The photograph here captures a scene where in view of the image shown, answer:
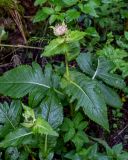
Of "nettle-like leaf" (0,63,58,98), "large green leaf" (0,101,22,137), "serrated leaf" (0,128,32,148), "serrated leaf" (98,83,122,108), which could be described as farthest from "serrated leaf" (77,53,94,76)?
"serrated leaf" (0,128,32,148)

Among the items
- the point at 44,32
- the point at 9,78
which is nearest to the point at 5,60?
the point at 44,32

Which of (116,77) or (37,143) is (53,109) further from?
(116,77)

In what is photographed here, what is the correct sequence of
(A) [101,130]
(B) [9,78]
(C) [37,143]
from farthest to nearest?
(A) [101,130] < (B) [9,78] < (C) [37,143]

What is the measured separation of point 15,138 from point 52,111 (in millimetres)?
306

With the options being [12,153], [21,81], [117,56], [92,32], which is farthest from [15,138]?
[92,32]

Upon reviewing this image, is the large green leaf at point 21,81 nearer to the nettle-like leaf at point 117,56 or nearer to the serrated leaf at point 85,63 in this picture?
the serrated leaf at point 85,63

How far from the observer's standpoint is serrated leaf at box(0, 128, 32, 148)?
2.18 metres

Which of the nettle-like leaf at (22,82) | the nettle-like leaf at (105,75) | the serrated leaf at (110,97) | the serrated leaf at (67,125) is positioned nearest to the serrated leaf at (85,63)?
the nettle-like leaf at (105,75)

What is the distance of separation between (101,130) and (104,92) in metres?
0.29

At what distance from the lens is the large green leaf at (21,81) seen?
249 centimetres

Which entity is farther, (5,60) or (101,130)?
(5,60)

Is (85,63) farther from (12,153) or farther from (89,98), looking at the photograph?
(12,153)

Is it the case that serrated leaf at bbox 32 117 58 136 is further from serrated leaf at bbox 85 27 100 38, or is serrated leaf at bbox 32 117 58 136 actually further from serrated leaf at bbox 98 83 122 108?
serrated leaf at bbox 85 27 100 38

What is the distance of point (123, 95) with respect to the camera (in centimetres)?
289
